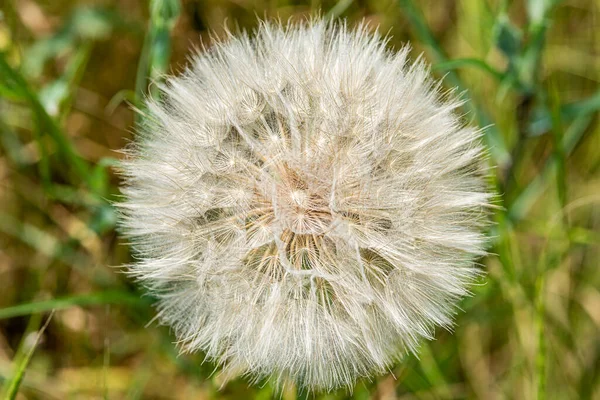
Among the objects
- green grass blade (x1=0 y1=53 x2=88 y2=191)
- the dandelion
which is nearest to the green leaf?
the dandelion

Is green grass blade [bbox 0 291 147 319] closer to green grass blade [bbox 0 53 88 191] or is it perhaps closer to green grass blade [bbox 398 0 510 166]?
green grass blade [bbox 0 53 88 191]

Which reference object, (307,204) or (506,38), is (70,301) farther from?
(506,38)

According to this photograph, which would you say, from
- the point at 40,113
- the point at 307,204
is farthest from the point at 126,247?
the point at 307,204

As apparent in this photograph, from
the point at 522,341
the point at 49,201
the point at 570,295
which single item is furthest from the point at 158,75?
the point at 570,295

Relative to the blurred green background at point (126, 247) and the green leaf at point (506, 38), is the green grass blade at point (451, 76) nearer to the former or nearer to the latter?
the blurred green background at point (126, 247)

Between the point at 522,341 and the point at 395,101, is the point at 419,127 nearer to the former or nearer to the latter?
the point at 395,101

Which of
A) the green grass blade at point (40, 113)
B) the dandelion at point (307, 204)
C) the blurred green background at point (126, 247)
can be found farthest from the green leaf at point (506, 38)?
the green grass blade at point (40, 113)
